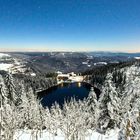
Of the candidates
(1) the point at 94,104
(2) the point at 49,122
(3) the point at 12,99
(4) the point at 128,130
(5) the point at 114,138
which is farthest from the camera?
(3) the point at 12,99

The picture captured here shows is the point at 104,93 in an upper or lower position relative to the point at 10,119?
lower

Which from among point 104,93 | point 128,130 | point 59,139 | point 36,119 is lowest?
point 59,139

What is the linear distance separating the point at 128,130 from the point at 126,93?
3840 centimetres

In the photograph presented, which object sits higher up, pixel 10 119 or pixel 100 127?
pixel 10 119

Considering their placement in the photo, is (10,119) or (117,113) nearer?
(10,119)

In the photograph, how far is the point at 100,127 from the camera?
4966 centimetres

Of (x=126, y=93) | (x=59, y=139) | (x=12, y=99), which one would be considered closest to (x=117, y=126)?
(x=126, y=93)

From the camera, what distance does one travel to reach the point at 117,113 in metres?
47.4

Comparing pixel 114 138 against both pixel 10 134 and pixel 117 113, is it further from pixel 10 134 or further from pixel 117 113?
pixel 10 134

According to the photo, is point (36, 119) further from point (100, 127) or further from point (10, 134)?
point (10, 134)

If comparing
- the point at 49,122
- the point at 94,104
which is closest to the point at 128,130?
the point at 49,122

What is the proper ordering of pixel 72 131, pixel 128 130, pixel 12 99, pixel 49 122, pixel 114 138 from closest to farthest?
pixel 128 130
pixel 72 131
pixel 114 138
pixel 49 122
pixel 12 99

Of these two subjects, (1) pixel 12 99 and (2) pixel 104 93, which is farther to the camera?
(1) pixel 12 99

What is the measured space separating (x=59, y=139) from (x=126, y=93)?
621 inches
